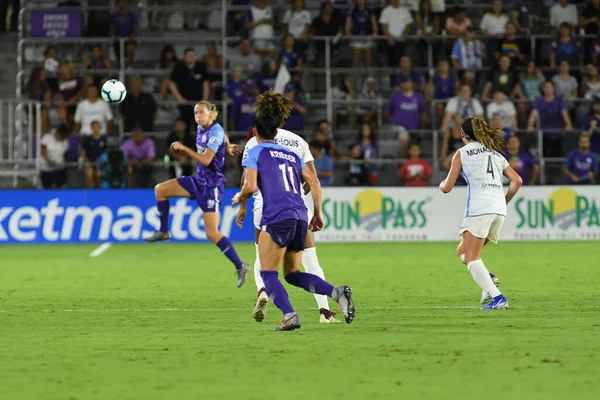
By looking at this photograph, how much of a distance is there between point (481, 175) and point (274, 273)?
3068 mm

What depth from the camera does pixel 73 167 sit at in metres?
25.5

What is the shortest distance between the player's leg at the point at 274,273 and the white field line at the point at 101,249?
11.6 metres

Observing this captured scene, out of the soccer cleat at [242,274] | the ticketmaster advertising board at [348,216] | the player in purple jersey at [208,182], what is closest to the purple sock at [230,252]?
the player in purple jersey at [208,182]

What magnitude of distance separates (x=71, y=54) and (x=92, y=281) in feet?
45.0

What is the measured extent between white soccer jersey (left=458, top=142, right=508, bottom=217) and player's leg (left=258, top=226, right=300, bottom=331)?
291 centimetres

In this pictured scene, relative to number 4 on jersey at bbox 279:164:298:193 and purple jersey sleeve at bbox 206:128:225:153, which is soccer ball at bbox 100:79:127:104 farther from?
number 4 on jersey at bbox 279:164:298:193

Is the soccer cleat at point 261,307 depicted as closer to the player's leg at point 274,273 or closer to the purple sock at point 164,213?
the player's leg at point 274,273

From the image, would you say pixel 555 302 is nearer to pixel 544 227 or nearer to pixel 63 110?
pixel 544 227

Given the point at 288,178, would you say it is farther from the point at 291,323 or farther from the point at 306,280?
the point at 291,323

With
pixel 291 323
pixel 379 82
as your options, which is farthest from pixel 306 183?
pixel 379 82

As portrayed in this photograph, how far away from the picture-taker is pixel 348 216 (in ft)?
78.3

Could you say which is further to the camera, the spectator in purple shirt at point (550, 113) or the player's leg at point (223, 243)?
the spectator in purple shirt at point (550, 113)

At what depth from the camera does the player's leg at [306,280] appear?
32.2 feet

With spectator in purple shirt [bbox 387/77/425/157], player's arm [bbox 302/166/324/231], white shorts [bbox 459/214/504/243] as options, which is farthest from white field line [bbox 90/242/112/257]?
player's arm [bbox 302/166/324/231]
